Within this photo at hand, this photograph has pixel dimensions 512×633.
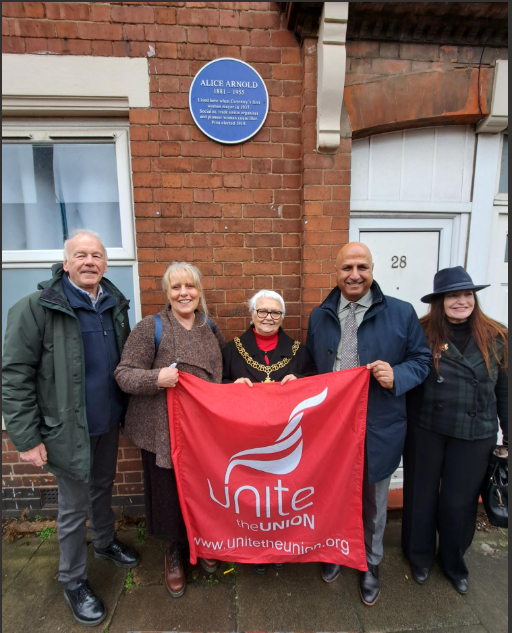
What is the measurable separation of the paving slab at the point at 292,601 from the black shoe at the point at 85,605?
2.82ft

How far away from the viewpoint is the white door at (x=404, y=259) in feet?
9.11

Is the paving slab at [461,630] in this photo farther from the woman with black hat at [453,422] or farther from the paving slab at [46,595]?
the paving slab at [46,595]

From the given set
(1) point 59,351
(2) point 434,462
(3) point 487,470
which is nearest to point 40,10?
(1) point 59,351

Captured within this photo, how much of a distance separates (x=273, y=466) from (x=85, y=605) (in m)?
1.43

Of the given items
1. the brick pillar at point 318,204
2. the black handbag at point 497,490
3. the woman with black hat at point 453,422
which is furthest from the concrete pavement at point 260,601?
the brick pillar at point 318,204

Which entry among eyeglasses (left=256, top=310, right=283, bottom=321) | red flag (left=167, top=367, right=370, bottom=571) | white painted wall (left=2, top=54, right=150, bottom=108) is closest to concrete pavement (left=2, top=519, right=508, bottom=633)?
red flag (left=167, top=367, right=370, bottom=571)

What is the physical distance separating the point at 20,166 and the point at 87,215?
0.65 meters

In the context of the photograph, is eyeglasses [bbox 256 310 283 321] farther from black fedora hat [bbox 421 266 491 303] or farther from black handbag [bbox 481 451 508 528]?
black handbag [bbox 481 451 508 528]

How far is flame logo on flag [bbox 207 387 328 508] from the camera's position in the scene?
1.90m

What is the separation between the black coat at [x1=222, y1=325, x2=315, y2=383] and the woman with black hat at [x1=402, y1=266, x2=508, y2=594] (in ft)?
2.53

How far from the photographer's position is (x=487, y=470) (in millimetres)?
2043

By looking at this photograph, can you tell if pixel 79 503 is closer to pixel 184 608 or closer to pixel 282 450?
pixel 184 608

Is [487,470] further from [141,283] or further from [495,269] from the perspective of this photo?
[141,283]

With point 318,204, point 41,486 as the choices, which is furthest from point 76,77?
point 41,486
